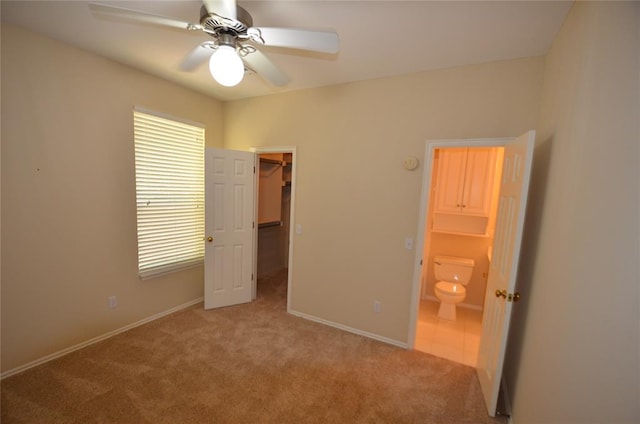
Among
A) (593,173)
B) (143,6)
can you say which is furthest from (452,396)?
(143,6)

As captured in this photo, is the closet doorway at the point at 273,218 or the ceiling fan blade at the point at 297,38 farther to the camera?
the closet doorway at the point at 273,218

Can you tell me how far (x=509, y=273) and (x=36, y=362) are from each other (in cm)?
366

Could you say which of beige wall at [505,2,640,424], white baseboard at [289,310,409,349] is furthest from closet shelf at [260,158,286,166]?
beige wall at [505,2,640,424]

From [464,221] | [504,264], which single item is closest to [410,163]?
[504,264]

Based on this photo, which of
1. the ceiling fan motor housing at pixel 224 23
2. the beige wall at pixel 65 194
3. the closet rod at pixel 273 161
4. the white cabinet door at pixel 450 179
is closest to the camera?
the ceiling fan motor housing at pixel 224 23

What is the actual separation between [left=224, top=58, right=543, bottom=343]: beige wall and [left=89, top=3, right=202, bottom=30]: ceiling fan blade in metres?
1.68

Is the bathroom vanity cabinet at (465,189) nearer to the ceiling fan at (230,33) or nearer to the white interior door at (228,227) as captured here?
the white interior door at (228,227)

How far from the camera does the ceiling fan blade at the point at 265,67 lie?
5.28 ft

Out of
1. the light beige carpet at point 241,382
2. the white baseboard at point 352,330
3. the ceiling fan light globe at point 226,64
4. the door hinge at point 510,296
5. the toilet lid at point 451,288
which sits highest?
the ceiling fan light globe at point 226,64

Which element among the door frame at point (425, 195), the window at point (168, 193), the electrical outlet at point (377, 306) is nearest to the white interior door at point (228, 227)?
the window at point (168, 193)

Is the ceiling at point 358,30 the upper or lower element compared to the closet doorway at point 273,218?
upper

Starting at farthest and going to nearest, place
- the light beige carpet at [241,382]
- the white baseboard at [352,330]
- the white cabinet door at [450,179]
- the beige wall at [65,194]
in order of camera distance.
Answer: the white cabinet door at [450,179] → the white baseboard at [352,330] → the beige wall at [65,194] → the light beige carpet at [241,382]

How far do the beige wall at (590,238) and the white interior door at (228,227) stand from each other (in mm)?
2890

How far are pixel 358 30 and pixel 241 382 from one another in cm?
274
